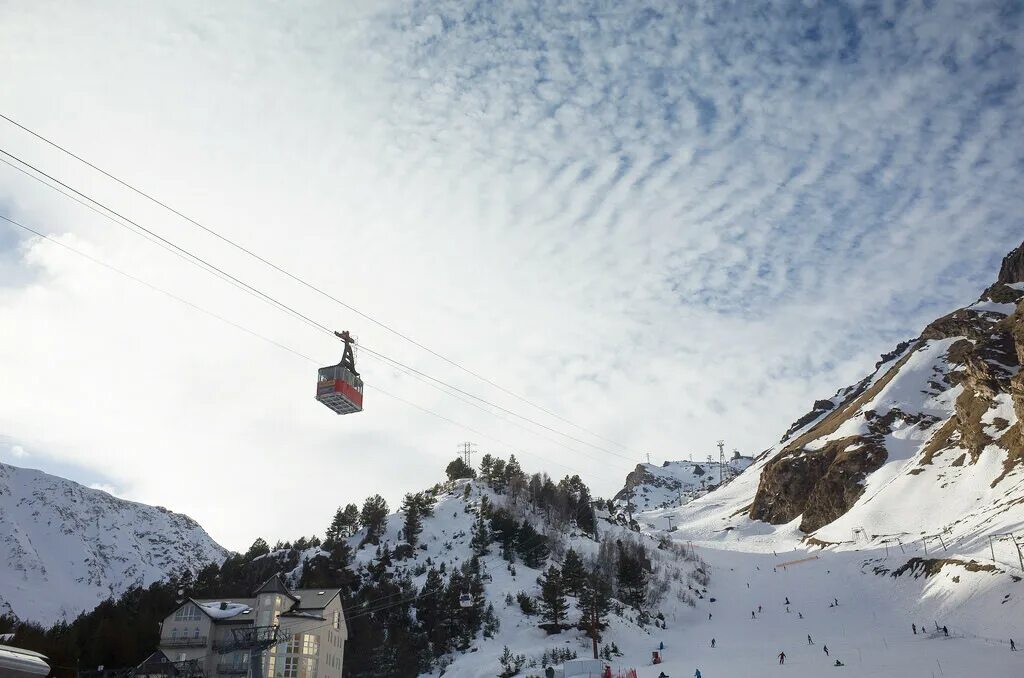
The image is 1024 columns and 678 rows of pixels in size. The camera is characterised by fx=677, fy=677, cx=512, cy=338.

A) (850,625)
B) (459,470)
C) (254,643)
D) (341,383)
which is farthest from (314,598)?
(459,470)

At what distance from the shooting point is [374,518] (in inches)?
4048

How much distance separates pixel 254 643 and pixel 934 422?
150484 mm

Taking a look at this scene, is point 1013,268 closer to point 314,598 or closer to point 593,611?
point 593,611

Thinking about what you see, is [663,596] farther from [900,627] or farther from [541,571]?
[900,627]

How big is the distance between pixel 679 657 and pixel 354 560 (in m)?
47.7

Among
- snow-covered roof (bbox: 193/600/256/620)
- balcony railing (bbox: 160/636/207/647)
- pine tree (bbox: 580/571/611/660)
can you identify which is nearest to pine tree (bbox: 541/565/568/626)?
pine tree (bbox: 580/571/611/660)

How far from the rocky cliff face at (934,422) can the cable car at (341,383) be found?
9361cm

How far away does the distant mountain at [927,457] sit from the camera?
97188mm

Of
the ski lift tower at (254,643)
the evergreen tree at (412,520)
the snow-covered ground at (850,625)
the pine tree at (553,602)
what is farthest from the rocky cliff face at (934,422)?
the ski lift tower at (254,643)

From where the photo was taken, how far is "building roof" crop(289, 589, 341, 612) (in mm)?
61594

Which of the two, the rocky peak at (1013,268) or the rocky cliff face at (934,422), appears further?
the rocky peak at (1013,268)

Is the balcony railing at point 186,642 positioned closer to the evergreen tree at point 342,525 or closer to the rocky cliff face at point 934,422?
the evergreen tree at point 342,525

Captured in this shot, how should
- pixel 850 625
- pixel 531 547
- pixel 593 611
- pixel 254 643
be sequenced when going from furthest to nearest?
pixel 531 547
pixel 850 625
pixel 593 611
pixel 254 643

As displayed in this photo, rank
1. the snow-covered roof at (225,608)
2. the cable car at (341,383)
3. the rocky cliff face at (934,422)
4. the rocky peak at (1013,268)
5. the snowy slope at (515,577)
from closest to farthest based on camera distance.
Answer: the cable car at (341,383)
the snow-covered roof at (225,608)
the snowy slope at (515,577)
the rocky cliff face at (934,422)
the rocky peak at (1013,268)
